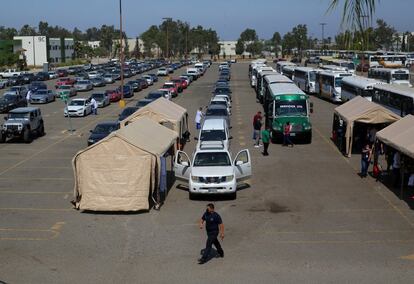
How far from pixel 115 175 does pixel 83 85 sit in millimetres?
52548

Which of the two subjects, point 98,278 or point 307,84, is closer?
point 98,278

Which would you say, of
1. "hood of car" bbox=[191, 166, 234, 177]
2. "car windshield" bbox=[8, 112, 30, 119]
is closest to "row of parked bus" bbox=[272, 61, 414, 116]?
"hood of car" bbox=[191, 166, 234, 177]

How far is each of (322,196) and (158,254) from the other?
23.7 feet

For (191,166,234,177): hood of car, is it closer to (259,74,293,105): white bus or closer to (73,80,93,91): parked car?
(259,74,293,105): white bus

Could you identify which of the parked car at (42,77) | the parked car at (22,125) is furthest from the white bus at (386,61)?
the parked car at (22,125)

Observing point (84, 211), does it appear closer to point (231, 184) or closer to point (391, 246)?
point (231, 184)

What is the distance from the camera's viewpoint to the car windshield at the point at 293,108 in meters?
29.7

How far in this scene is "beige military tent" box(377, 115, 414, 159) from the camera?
57.6 feet

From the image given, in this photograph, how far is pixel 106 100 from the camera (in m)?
51.4

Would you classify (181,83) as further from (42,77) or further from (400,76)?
(42,77)

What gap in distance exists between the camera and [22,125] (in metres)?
29.9

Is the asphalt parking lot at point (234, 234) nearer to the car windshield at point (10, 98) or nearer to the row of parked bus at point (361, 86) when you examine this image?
the row of parked bus at point (361, 86)

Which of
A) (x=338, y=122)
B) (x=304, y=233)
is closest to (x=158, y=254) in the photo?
(x=304, y=233)

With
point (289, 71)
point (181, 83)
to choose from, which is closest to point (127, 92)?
point (181, 83)
